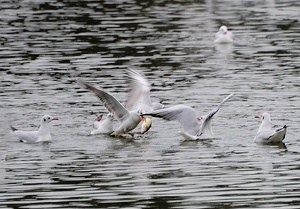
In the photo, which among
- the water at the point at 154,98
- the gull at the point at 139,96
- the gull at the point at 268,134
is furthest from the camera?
the gull at the point at 139,96

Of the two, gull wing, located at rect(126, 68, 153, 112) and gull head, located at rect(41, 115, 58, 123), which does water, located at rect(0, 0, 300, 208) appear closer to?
gull head, located at rect(41, 115, 58, 123)

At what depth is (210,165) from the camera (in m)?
14.5

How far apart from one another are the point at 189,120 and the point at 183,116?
129mm

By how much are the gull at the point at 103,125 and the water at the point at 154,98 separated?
0.17 meters

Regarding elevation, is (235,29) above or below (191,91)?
below

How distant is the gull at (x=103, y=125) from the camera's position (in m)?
17.5

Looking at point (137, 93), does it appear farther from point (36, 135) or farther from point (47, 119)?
point (36, 135)

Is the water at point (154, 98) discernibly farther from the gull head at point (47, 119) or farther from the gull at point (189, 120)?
the gull head at point (47, 119)

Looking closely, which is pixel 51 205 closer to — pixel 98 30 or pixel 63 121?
pixel 63 121

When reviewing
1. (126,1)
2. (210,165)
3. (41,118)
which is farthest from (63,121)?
(126,1)

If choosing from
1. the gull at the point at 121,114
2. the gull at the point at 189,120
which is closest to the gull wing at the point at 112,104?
the gull at the point at 121,114

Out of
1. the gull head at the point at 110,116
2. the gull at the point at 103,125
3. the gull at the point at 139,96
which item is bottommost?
the gull at the point at 103,125

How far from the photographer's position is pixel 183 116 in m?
17.1

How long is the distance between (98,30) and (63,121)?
13881 mm
